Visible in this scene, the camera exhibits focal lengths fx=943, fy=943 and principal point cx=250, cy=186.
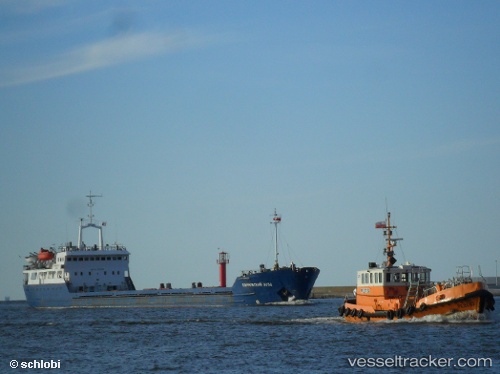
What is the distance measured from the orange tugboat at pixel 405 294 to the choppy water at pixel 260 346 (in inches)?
30.2

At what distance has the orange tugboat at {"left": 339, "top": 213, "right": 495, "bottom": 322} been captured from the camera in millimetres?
46688

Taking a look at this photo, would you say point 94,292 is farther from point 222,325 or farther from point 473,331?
point 473,331

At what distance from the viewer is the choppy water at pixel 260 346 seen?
3694 centimetres

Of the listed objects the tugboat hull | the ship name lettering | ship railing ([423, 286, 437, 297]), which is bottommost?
the tugboat hull

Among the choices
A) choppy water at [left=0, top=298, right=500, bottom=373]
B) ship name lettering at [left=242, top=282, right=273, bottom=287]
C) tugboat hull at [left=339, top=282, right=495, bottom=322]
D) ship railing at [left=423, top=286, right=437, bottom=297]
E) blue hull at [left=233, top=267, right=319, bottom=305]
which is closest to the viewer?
choppy water at [left=0, top=298, right=500, bottom=373]

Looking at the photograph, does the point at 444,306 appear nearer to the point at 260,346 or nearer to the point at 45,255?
the point at 260,346

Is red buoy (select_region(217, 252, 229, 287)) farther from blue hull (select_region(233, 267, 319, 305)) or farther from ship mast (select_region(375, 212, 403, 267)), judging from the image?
ship mast (select_region(375, 212, 403, 267))

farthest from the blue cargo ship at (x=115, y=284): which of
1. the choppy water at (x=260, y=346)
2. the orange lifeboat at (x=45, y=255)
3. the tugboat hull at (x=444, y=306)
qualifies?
the tugboat hull at (x=444, y=306)

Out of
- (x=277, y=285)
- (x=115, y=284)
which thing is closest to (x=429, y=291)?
(x=277, y=285)

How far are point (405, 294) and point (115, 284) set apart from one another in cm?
5390

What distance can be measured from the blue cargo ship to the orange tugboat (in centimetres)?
3149

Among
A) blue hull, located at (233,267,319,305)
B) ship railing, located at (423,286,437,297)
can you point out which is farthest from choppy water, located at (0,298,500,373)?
blue hull, located at (233,267,319,305)

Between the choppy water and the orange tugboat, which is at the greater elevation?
the orange tugboat

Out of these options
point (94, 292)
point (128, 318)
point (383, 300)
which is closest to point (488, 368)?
point (383, 300)
